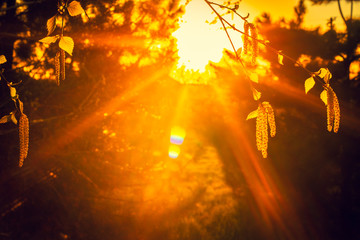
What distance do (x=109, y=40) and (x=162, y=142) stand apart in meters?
3.84

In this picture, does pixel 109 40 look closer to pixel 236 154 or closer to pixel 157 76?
pixel 157 76

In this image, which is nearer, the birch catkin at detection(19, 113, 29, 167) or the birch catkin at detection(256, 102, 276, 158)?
the birch catkin at detection(256, 102, 276, 158)

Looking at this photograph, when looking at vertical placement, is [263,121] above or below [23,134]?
above

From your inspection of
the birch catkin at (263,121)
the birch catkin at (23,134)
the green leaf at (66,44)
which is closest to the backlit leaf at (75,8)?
the green leaf at (66,44)

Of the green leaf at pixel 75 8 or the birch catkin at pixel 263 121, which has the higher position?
the green leaf at pixel 75 8

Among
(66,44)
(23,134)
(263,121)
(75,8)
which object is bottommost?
(23,134)

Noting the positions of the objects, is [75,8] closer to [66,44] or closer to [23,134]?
[66,44]

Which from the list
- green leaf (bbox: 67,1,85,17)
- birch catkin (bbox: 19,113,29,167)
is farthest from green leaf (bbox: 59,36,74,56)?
birch catkin (bbox: 19,113,29,167)

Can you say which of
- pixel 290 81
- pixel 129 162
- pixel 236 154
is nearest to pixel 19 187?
pixel 129 162

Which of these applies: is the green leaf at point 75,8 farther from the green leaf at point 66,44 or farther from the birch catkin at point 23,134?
the birch catkin at point 23,134

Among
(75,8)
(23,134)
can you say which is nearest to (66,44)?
(75,8)

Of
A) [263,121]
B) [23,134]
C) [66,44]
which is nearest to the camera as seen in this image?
[66,44]

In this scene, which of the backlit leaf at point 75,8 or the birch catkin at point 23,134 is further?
the birch catkin at point 23,134

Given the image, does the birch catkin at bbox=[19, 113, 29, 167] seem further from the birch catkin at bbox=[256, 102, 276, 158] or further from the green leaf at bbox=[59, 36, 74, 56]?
the birch catkin at bbox=[256, 102, 276, 158]
